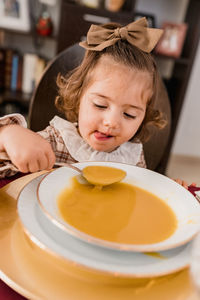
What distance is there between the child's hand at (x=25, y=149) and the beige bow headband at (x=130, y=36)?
0.37 m

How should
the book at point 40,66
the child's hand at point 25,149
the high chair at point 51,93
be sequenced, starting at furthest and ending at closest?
the book at point 40,66 < the high chair at point 51,93 < the child's hand at point 25,149

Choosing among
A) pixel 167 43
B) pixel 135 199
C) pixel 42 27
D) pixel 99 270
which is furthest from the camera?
pixel 167 43

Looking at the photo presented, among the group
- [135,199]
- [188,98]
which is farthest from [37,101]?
[188,98]

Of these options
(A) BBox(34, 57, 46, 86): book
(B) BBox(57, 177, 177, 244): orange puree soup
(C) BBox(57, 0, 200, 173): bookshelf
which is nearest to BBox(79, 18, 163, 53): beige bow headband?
(B) BBox(57, 177, 177, 244): orange puree soup

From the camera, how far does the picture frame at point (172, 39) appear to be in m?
2.35

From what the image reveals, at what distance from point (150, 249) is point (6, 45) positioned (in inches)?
98.2

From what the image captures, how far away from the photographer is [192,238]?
16.3 inches

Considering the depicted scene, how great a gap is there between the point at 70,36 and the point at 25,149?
5.63 feet

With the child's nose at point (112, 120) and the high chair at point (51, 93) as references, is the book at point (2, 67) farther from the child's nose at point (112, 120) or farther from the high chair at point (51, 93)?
the child's nose at point (112, 120)

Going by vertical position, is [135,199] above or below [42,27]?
below

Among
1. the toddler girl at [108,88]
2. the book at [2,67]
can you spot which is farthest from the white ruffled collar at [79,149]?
the book at [2,67]

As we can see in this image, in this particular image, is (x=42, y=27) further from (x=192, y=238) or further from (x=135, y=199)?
(x=192, y=238)

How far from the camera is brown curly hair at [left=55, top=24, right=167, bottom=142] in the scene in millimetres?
849

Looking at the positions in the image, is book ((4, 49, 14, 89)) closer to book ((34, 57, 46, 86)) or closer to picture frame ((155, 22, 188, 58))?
book ((34, 57, 46, 86))
